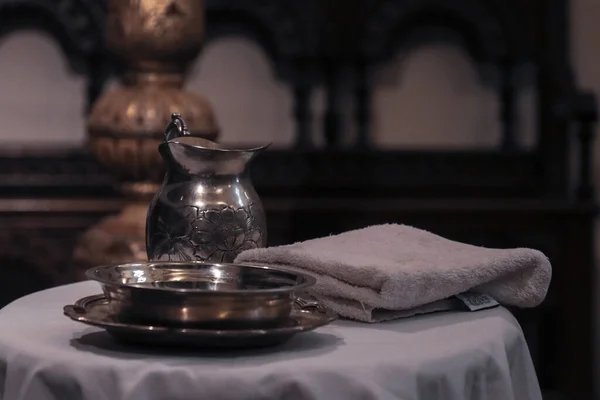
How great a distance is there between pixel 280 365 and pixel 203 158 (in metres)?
0.46

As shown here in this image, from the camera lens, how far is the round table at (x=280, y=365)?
0.88 metres

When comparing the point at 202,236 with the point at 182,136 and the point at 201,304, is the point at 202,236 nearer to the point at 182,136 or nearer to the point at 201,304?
the point at 182,136

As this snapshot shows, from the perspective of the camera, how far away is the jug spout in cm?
130

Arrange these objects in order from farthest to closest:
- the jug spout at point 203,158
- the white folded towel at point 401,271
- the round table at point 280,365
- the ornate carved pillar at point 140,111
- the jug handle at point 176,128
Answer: the ornate carved pillar at point 140,111
the jug handle at point 176,128
the jug spout at point 203,158
the white folded towel at point 401,271
the round table at point 280,365

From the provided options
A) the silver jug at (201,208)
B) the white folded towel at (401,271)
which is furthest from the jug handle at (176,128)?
the white folded towel at (401,271)

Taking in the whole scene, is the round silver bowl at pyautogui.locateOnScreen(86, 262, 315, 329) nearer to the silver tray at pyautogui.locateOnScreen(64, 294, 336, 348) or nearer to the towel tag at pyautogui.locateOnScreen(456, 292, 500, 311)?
the silver tray at pyautogui.locateOnScreen(64, 294, 336, 348)

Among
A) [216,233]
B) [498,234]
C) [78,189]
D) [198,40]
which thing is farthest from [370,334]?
[78,189]

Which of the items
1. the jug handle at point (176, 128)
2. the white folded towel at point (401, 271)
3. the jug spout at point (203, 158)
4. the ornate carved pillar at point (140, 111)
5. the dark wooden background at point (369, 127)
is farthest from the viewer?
the dark wooden background at point (369, 127)

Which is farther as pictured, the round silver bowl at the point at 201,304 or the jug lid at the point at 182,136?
the jug lid at the point at 182,136

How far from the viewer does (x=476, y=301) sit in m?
1.17

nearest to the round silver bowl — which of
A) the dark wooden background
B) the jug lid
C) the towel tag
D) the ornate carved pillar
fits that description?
the towel tag

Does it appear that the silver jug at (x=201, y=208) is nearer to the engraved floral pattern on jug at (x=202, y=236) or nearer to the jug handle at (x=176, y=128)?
the engraved floral pattern on jug at (x=202, y=236)

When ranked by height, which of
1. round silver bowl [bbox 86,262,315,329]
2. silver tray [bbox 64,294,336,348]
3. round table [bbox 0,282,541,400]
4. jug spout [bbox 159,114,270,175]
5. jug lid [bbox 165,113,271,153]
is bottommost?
round table [bbox 0,282,541,400]

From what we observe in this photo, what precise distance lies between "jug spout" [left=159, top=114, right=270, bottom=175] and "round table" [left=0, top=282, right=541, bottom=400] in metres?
0.28
